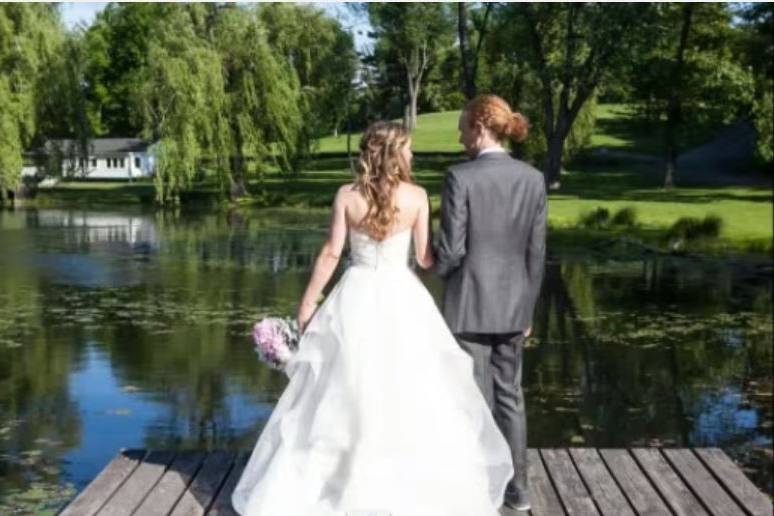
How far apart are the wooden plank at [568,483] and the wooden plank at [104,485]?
2.52 meters

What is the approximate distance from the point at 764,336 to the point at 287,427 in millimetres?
10001

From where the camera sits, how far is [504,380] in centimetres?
555

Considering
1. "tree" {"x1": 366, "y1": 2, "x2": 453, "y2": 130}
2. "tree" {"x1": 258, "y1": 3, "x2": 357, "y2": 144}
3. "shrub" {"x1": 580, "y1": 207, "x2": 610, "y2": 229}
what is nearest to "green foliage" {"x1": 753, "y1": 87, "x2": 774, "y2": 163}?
"shrub" {"x1": 580, "y1": 207, "x2": 610, "y2": 229}

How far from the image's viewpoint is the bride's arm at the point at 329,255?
5.27 m

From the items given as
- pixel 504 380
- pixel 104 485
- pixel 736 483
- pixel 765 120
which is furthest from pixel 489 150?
pixel 765 120

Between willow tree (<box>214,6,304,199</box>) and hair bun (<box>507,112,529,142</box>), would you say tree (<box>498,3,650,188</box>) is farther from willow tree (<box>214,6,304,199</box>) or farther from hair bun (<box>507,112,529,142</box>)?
hair bun (<box>507,112,529,142</box>)

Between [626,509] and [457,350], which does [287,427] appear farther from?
[626,509]

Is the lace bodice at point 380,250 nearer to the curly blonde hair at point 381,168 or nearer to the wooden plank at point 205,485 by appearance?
the curly blonde hair at point 381,168

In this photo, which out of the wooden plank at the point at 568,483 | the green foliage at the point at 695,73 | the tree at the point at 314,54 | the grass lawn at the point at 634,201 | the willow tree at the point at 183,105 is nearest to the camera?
the wooden plank at the point at 568,483

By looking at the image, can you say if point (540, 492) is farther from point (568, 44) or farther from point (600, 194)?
point (568, 44)

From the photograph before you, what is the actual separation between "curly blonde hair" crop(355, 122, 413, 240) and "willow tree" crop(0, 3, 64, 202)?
34644 millimetres

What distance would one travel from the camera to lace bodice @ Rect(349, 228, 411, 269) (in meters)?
5.36

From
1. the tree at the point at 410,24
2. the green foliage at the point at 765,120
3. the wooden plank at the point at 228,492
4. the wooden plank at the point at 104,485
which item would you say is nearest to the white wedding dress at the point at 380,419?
the wooden plank at the point at 228,492

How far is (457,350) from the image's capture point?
5.44 m
